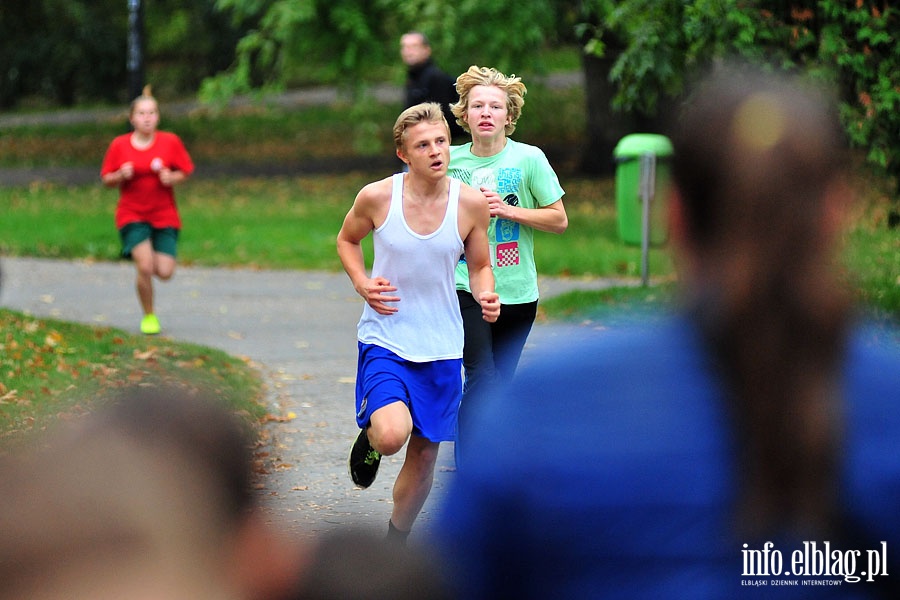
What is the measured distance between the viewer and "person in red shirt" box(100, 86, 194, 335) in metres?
9.43

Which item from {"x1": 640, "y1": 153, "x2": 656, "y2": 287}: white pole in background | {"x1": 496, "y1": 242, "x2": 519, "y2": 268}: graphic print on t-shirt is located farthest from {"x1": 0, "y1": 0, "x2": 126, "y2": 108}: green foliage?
{"x1": 496, "y1": 242, "x2": 519, "y2": 268}: graphic print on t-shirt

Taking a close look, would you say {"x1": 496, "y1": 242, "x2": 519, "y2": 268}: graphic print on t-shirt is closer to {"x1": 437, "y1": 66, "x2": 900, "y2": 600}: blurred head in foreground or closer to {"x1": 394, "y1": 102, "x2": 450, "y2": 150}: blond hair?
{"x1": 394, "y1": 102, "x2": 450, "y2": 150}: blond hair

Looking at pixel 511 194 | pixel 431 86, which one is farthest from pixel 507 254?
pixel 431 86

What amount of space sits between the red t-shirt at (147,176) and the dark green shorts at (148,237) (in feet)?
0.13

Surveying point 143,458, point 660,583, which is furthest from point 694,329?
point 143,458

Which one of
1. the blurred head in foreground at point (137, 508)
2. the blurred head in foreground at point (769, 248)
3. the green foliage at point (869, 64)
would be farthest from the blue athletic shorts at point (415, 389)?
the green foliage at point (869, 64)

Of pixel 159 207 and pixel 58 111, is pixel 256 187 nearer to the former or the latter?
pixel 159 207

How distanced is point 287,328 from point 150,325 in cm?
110

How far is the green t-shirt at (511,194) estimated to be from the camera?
5.36 m

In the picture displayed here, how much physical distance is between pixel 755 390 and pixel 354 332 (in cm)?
867

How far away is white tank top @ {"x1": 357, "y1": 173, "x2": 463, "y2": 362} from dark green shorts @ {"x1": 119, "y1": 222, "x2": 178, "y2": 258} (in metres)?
5.29

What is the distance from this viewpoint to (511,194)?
5.38 meters

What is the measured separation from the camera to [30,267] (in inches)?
543

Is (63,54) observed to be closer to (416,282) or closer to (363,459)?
(363,459)
